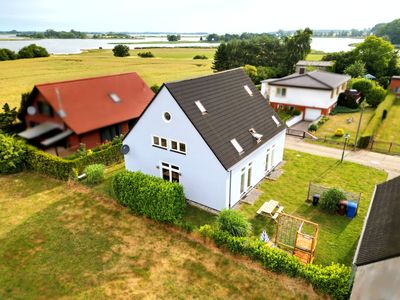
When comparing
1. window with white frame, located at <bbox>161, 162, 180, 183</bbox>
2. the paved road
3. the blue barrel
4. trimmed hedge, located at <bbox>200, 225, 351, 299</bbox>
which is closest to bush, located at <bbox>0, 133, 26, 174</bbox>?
window with white frame, located at <bbox>161, 162, 180, 183</bbox>

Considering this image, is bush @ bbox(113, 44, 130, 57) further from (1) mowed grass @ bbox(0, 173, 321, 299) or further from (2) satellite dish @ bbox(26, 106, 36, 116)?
(2) satellite dish @ bbox(26, 106, 36, 116)

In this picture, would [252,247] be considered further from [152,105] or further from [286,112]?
[286,112]

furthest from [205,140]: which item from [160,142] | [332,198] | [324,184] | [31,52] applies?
[31,52]

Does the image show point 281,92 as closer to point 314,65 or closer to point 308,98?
point 308,98

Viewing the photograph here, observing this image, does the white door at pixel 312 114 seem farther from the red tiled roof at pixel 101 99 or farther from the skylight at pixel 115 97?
the skylight at pixel 115 97

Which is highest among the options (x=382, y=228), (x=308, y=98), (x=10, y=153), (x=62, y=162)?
(x=382, y=228)

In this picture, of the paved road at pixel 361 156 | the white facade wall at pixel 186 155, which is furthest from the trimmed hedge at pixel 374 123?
the white facade wall at pixel 186 155

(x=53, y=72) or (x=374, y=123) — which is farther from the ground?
(x=53, y=72)

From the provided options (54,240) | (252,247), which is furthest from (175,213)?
(54,240)
